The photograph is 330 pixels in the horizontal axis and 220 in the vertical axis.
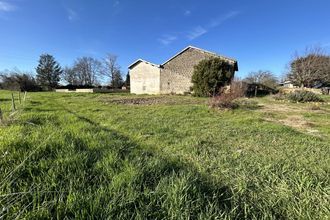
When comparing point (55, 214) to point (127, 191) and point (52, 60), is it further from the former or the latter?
point (52, 60)

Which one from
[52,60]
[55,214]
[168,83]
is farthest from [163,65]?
[52,60]

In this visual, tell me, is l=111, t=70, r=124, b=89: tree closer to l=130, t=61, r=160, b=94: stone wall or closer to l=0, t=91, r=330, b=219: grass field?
l=130, t=61, r=160, b=94: stone wall

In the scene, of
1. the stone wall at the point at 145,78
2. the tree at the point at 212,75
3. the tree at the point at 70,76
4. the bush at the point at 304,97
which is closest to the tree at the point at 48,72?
the tree at the point at 70,76

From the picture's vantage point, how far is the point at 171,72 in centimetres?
2619

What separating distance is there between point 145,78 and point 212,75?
12.4 metres

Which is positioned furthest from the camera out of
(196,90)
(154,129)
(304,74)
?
(304,74)

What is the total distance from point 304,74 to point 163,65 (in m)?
24.3

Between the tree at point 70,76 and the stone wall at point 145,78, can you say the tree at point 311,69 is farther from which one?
the tree at point 70,76

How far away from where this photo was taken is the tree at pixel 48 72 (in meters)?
51.5

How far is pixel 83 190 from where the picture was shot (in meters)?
2.01

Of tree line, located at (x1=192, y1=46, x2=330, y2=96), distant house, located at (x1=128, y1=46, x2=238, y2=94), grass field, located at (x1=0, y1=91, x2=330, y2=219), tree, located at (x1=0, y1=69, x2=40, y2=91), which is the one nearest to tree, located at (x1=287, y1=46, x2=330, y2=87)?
tree line, located at (x1=192, y1=46, x2=330, y2=96)

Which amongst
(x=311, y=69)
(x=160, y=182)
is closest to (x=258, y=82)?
(x=311, y=69)

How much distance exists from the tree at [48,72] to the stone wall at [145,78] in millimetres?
32208

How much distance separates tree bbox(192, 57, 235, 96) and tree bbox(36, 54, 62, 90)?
149 ft
